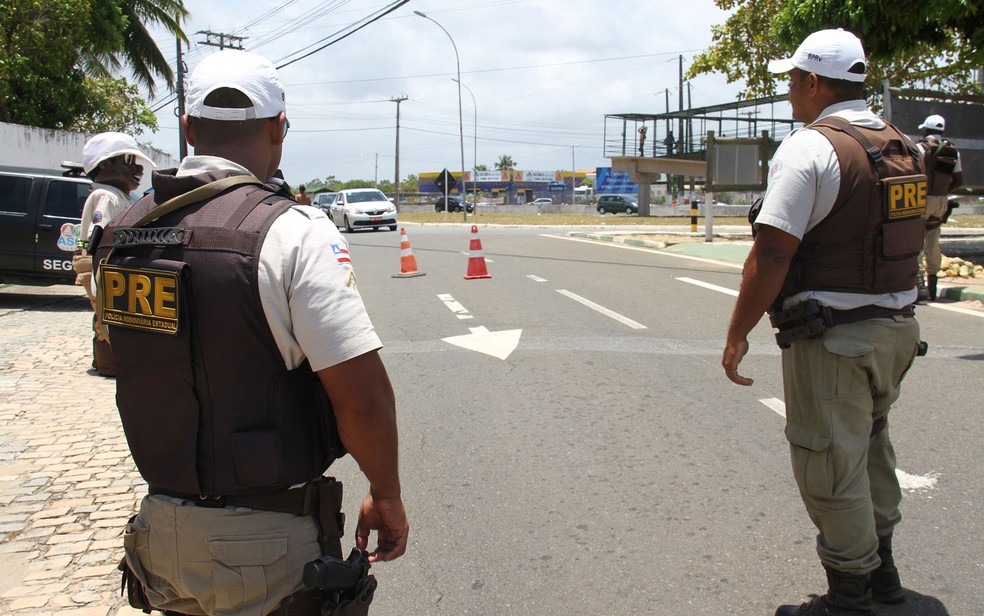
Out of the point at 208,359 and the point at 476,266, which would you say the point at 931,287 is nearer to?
the point at 476,266

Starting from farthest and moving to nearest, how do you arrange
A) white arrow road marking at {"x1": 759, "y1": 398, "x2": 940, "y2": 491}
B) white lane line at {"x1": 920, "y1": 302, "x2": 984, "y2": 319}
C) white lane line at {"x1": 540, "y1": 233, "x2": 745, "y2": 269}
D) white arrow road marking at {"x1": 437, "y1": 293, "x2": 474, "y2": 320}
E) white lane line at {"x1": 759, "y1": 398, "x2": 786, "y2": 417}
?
white lane line at {"x1": 540, "y1": 233, "x2": 745, "y2": 269} < white arrow road marking at {"x1": 437, "y1": 293, "x2": 474, "y2": 320} < white lane line at {"x1": 920, "y1": 302, "x2": 984, "y2": 319} < white lane line at {"x1": 759, "y1": 398, "x2": 786, "y2": 417} < white arrow road marking at {"x1": 759, "y1": 398, "x2": 940, "y2": 491}

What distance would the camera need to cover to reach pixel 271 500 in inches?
75.4

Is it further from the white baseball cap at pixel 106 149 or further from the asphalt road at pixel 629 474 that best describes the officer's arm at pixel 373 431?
the white baseball cap at pixel 106 149

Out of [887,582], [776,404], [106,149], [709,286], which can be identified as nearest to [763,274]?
[887,582]

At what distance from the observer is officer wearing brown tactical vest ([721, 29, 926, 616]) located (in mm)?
2869

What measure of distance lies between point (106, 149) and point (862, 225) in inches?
207

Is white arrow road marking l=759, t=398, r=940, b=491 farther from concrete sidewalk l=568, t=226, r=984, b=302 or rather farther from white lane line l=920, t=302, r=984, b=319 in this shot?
concrete sidewalk l=568, t=226, r=984, b=302

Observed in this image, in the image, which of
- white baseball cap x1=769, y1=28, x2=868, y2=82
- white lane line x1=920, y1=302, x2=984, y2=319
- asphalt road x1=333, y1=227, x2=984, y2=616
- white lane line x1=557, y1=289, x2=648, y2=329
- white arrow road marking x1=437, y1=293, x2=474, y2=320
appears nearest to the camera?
white baseball cap x1=769, y1=28, x2=868, y2=82

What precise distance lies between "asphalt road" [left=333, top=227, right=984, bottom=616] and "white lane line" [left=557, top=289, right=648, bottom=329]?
0.21ft

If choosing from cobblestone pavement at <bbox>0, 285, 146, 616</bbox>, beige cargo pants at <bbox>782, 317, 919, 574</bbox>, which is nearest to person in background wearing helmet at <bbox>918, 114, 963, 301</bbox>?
beige cargo pants at <bbox>782, 317, 919, 574</bbox>

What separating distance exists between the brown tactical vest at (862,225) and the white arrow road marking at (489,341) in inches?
196

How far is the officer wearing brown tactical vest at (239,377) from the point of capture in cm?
181

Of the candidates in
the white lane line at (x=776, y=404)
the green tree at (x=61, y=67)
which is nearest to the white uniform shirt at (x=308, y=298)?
the white lane line at (x=776, y=404)

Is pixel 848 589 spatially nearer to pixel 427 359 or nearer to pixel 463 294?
pixel 427 359
